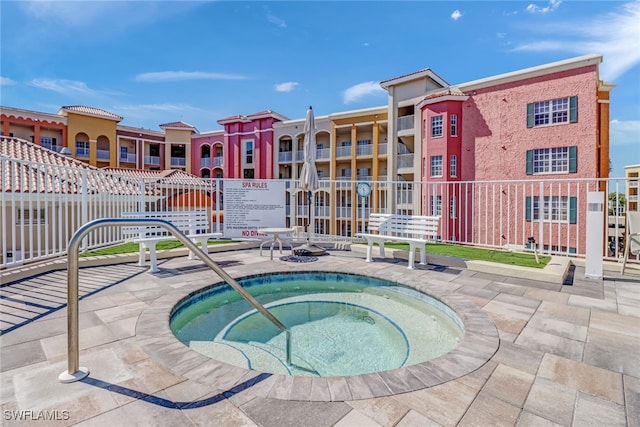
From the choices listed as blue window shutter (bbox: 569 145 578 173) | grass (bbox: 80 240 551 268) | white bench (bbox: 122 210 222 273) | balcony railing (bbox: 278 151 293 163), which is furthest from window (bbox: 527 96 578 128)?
white bench (bbox: 122 210 222 273)

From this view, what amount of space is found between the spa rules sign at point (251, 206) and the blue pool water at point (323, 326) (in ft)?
10.6

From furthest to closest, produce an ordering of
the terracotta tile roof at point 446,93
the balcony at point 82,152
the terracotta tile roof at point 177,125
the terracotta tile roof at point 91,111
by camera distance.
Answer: the terracotta tile roof at point 177,125 → the balcony at point 82,152 → the terracotta tile roof at point 91,111 → the terracotta tile roof at point 446,93

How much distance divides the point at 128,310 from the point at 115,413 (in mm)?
1975

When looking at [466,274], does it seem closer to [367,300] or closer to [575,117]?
[367,300]

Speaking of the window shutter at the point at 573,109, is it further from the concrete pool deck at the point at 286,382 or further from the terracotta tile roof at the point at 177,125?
the terracotta tile roof at the point at 177,125

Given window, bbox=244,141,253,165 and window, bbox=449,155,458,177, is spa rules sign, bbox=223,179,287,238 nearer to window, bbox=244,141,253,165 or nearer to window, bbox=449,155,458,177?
window, bbox=449,155,458,177

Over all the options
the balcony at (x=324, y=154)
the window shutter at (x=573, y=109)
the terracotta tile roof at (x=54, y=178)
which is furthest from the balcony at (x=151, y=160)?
the window shutter at (x=573, y=109)

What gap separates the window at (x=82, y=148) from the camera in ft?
93.5

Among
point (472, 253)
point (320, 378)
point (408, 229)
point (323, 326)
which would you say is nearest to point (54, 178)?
point (323, 326)

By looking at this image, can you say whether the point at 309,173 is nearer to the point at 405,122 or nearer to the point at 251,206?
the point at 251,206

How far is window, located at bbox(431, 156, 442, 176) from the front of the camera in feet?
67.2

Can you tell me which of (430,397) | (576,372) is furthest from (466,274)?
(430,397)

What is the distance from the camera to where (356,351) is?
3037 mm

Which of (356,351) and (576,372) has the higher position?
(576,372)
